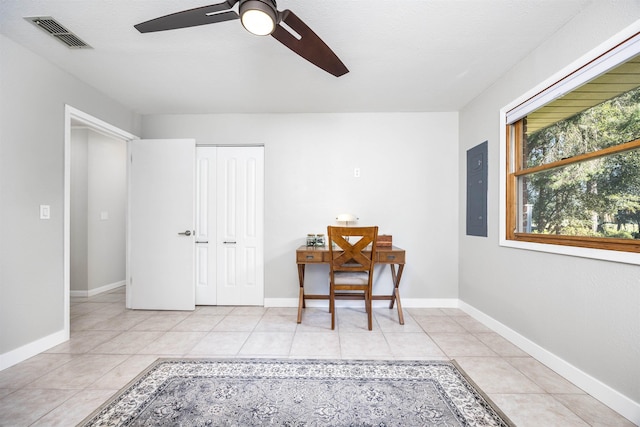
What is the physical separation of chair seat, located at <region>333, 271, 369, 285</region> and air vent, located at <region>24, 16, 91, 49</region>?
2860mm

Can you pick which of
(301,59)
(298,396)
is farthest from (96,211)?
(298,396)

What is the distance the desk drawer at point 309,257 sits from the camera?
9.40 feet

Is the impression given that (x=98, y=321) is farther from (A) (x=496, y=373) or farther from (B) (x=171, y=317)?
(A) (x=496, y=373)

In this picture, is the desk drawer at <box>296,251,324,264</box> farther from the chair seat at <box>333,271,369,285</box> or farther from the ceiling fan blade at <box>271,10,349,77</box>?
the ceiling fan blade at <box>271,10,349,77</box>

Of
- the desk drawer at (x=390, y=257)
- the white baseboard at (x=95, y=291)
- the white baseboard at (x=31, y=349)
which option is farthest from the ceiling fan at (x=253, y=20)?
the white baseboard at (x=95, y=291)

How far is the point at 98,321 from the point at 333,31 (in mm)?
3604

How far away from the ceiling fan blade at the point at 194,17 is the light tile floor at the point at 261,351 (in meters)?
2.16

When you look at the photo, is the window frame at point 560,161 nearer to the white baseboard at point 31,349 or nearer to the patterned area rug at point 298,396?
the patterned area rug at point 298,396

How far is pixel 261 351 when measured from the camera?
224 centimetres

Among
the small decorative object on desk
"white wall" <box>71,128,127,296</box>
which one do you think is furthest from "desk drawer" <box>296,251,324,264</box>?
"white wall" <box>71,128,127,296</box>

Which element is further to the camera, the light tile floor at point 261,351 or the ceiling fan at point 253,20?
the light tile floor at point 261,351

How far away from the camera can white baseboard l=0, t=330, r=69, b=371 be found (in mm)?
1986

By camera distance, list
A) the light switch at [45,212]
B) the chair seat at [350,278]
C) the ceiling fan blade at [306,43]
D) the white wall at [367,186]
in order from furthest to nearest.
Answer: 1. the white wall at [367,186]
2. the chair seat at [350,278]
3. the light switch at [45,212]
4. the ceiling fan blade at [306,43]

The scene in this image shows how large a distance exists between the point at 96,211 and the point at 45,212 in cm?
203
